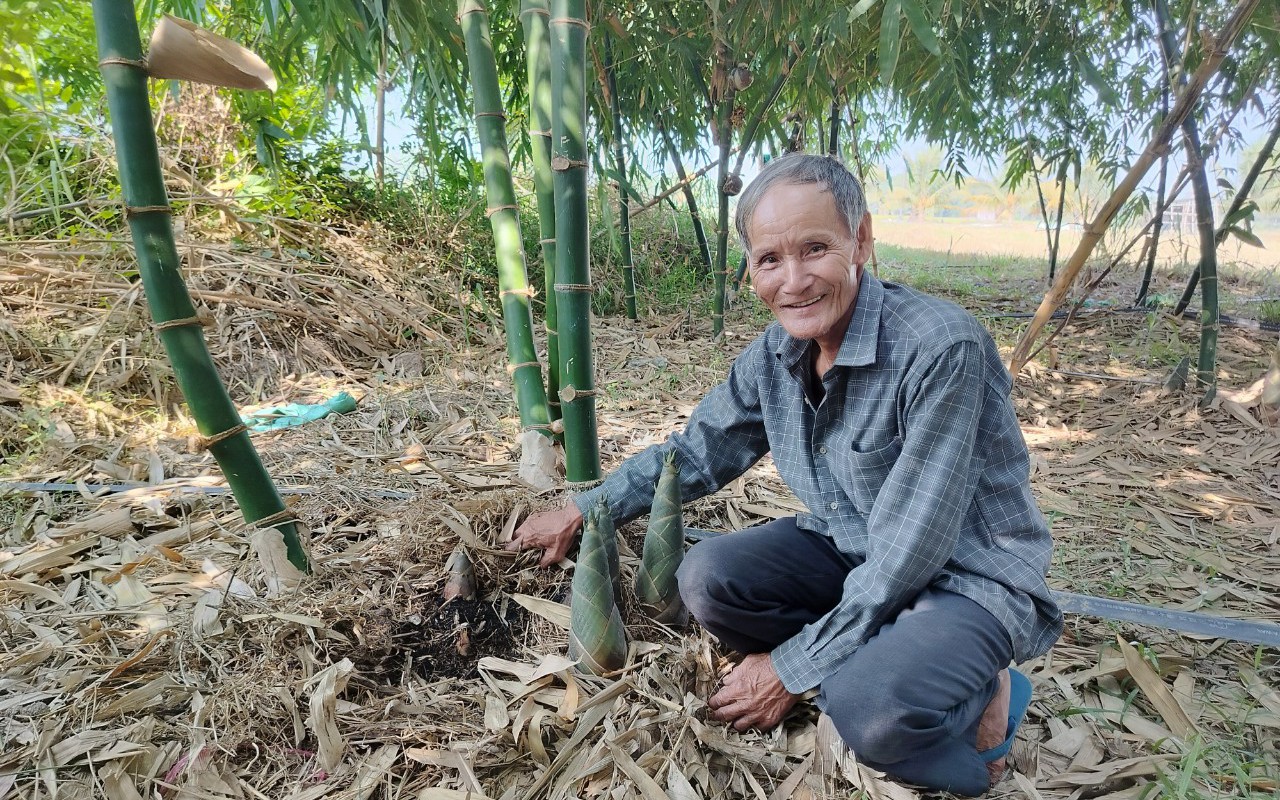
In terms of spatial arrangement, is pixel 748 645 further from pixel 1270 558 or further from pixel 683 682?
pixel 1270 558

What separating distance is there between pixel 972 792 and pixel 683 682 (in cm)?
55

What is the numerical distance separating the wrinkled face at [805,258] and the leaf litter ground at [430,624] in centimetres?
75

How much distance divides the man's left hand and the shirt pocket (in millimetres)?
365

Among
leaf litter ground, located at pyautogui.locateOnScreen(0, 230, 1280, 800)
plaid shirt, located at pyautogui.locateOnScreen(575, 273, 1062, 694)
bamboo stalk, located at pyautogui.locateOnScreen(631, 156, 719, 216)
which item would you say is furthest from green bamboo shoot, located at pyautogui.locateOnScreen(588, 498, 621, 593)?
bamboo stalk, located at pyautogui.locateOnScreen(631, 156, 719, 216)

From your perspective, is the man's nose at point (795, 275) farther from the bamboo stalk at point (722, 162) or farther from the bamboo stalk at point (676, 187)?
the bamboo stalk at point (722, 162)

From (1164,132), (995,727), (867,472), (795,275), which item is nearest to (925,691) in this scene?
(995,727)

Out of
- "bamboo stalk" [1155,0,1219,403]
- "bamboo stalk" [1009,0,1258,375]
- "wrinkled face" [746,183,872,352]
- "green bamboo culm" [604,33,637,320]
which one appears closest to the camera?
"wrinkled face" [746,183,872,352]

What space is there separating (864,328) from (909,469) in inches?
10.7

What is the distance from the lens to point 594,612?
139 cm

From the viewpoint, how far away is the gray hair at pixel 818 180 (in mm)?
1245

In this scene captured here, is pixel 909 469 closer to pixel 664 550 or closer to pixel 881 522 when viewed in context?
pixel 881 522

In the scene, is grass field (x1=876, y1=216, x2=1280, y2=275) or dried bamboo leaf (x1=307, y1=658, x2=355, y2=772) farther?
grass field (x1=876, y1=216, x2=1280, y2=275)

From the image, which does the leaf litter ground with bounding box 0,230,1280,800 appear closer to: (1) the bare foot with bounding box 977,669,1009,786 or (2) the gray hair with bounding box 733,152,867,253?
(1) the bare foot with bounding box 977,669,1009,786

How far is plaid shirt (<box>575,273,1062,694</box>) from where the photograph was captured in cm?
119
